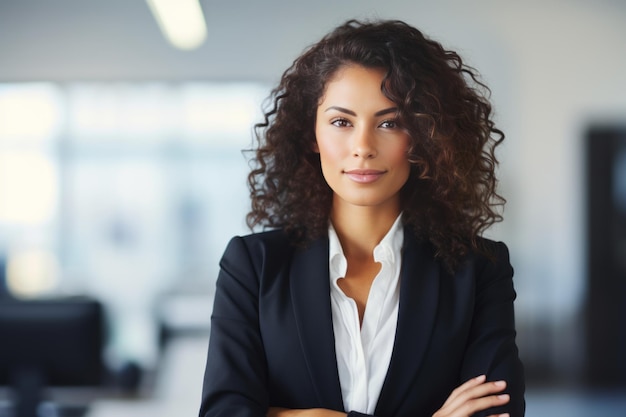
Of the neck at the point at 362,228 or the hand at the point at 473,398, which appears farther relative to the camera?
the neck at the point at 362,228

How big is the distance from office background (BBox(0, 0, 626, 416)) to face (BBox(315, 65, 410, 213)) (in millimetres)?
4492

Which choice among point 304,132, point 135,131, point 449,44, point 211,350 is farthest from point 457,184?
point 135,131

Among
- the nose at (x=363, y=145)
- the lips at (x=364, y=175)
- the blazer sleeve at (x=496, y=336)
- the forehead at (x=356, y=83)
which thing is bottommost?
the blazer sleeve at (x=496, y=336)

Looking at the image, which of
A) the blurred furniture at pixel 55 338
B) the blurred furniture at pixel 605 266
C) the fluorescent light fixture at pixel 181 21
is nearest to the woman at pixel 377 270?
the blurred furniture at pixel 55 338

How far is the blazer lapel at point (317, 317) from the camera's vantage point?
4.98 feet

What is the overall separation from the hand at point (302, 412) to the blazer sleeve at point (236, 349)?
0.02 m

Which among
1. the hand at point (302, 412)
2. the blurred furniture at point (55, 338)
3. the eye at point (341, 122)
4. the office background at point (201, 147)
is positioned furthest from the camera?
the office background at point (201, 147)

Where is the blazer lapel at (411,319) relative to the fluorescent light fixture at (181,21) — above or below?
below

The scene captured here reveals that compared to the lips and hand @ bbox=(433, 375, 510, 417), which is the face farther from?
hand @ bbox=(433, 375, 510, 417)

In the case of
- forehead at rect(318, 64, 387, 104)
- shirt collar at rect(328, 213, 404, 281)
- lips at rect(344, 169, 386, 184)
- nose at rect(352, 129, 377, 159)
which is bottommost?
shirt collar at rect(328, 213, 404, 281)

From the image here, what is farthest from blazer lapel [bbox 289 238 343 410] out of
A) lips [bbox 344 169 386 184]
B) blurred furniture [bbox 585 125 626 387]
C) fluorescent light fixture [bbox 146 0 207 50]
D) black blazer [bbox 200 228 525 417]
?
blurred furniture [bbox 585 125 626 387]

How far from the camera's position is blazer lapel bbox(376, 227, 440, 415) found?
1.51 metres

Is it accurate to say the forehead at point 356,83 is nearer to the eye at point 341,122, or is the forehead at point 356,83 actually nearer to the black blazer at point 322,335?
the eye at point 341,122

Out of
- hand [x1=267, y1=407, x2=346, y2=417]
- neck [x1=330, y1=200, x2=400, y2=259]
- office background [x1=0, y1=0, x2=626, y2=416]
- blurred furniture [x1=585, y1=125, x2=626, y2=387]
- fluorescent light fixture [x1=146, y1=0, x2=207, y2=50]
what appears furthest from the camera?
blurred furniture [x1=585, y1=125, x2=626, y2=387]
